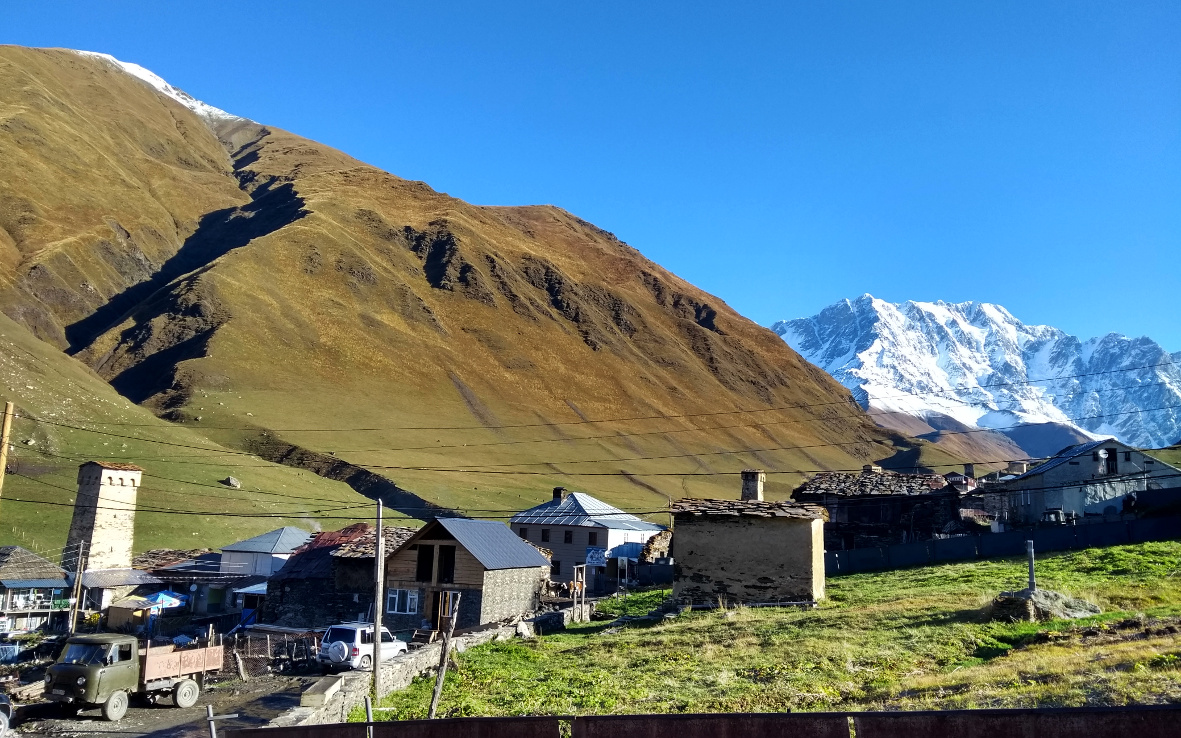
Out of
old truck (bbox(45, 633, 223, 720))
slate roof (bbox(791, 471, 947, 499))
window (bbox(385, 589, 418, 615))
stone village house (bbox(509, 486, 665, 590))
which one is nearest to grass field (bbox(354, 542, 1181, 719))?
old truck (bbox(45, 633, 223, 720))

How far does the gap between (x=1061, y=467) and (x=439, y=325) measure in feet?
458

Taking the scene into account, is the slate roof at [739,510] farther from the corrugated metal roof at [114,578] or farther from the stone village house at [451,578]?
the corrugated metal roof at [114,578]

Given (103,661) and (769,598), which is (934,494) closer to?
(769,598)

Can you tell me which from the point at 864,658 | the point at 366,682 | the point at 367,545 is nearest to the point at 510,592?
the point at 367,545

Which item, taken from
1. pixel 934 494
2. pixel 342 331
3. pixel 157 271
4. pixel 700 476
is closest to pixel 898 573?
pixel 934 494

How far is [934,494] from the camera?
56.3m

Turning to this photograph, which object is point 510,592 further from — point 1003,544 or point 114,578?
point 114,578

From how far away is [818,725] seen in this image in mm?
8141

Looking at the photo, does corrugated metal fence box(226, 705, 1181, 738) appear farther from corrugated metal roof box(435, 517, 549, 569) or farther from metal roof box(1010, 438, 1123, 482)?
metal roof box(1010, 438, 1123, 482)

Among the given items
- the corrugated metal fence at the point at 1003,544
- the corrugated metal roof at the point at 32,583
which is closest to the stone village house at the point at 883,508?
the corrugated metal fence at the point at 1003,544

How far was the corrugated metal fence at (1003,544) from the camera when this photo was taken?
40.2m

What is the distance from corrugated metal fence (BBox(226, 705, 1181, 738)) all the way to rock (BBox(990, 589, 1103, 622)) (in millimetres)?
17770

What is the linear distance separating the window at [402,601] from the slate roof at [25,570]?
71.6 ft

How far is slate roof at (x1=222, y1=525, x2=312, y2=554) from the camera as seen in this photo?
5088 cm
